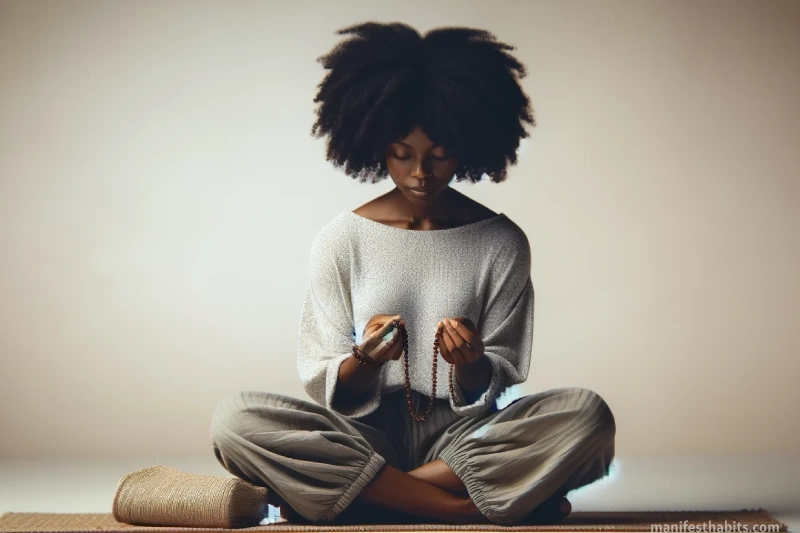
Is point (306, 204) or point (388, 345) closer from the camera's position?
point (388, 345)

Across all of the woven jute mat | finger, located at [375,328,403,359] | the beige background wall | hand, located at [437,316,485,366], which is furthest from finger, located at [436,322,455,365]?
the beige background wall

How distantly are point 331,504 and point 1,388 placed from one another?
8.42 feet

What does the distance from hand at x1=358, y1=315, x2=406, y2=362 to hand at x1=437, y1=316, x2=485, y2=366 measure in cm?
11

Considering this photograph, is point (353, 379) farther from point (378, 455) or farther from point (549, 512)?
point (549, 512)

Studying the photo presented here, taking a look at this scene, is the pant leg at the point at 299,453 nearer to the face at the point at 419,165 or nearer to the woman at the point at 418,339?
the woman at the point at 418,339

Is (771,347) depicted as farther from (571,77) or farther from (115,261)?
(115,261)

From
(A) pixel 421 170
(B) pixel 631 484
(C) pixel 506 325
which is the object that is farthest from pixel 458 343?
(B) pixel 631 484

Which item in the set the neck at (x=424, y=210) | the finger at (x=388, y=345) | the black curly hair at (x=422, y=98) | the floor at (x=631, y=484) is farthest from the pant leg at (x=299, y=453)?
the black curly hair at (x=422, y=98)

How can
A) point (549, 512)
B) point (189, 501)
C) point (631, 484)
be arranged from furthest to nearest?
point (631, 484) → point (549, 512) → point (189, 501)

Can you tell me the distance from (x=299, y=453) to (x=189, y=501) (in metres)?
0.29

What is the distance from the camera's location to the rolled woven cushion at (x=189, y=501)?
3154 millimetres

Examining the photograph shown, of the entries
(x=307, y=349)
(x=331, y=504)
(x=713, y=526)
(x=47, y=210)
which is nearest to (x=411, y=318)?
(x=307, y=349)

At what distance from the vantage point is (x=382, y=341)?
128 inches

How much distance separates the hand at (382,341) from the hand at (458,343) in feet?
0.36
